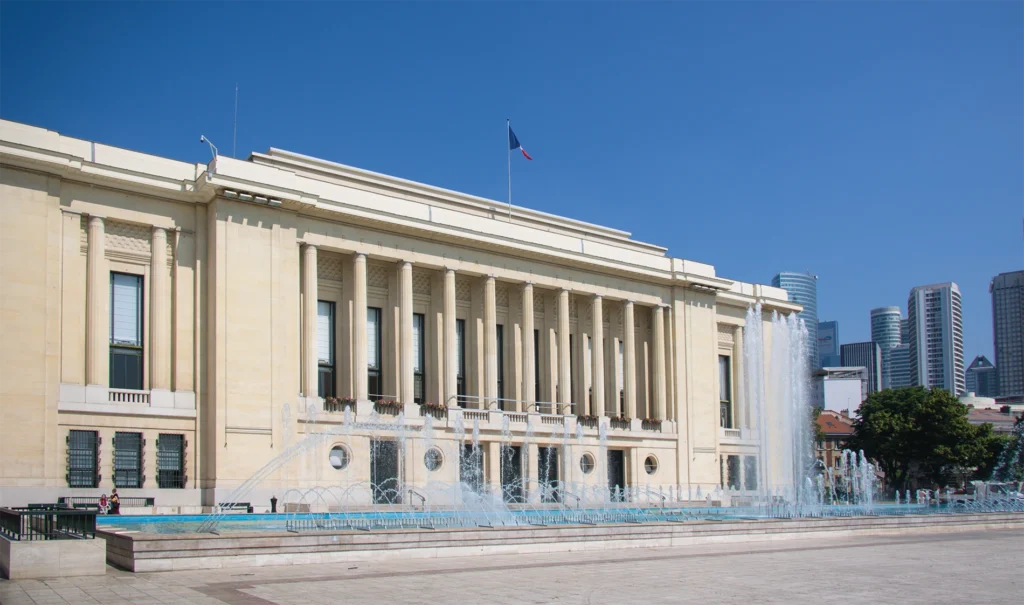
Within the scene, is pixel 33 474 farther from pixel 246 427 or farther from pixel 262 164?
pixel 262 164

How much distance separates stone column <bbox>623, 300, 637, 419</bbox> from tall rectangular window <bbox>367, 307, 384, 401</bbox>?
1435 cm

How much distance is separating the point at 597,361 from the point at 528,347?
15.3ft

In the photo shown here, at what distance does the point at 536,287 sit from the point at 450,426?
9488 millimetres

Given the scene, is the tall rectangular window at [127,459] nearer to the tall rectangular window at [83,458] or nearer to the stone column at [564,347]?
the tall rectangular window at [83,458]

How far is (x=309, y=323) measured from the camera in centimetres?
3975

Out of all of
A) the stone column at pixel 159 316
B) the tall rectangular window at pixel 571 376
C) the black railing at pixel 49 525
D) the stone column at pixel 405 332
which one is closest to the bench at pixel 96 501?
the stone column at pixel 159 316

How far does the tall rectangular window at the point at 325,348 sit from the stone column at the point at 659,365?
18.7 m

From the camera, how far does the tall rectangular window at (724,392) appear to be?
5809 centimetres

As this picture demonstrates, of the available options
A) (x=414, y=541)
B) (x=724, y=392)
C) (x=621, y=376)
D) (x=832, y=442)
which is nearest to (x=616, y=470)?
(x=621, y=376)

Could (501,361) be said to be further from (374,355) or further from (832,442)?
(832,442)

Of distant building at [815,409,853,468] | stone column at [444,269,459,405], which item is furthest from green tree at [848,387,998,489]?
stone column at [444,269,459,405]

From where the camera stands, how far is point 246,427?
1435 inches

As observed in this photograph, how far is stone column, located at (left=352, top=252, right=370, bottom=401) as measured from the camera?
41.1 meters

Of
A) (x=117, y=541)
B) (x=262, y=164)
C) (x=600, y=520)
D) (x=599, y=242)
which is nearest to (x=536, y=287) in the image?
(x=599, y=242)
